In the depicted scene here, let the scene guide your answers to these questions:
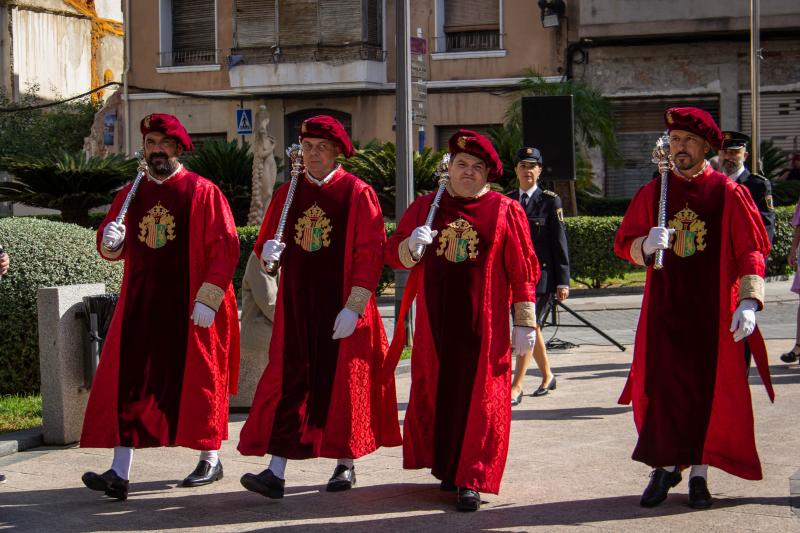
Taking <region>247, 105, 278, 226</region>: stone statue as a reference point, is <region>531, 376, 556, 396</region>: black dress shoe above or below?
below

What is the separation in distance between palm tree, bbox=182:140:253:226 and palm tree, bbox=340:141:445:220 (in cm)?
232

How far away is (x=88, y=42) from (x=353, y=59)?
12.5 meters

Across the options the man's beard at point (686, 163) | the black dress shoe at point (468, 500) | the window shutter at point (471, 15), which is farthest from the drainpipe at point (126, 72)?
the black dress shoe at point (468, 500)

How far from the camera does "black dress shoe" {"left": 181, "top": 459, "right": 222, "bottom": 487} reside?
7.14m

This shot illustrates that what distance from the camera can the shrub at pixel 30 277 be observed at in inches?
379

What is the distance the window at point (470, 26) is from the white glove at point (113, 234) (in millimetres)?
23070

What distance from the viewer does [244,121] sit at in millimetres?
28547

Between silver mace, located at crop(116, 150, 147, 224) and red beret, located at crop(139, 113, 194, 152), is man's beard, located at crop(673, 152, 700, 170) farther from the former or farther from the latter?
silver mace, located at crop(116, 150, 147, 224)

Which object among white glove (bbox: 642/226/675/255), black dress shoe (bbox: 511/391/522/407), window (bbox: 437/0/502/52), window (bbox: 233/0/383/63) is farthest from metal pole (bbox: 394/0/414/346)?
window (bbox: 233/0/383/63)

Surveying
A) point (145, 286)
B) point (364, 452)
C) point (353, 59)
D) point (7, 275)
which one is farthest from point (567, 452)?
point (353, 59)

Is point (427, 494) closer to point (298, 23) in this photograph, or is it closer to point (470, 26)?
point (470, 26)

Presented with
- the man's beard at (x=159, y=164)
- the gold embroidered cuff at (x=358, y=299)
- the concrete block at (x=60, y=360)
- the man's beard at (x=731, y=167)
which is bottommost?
the concrete block at (x=60, y=360)

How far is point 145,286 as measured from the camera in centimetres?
720

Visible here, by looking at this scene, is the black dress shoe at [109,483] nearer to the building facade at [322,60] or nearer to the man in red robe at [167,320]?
the man in red robe at [167,320]
